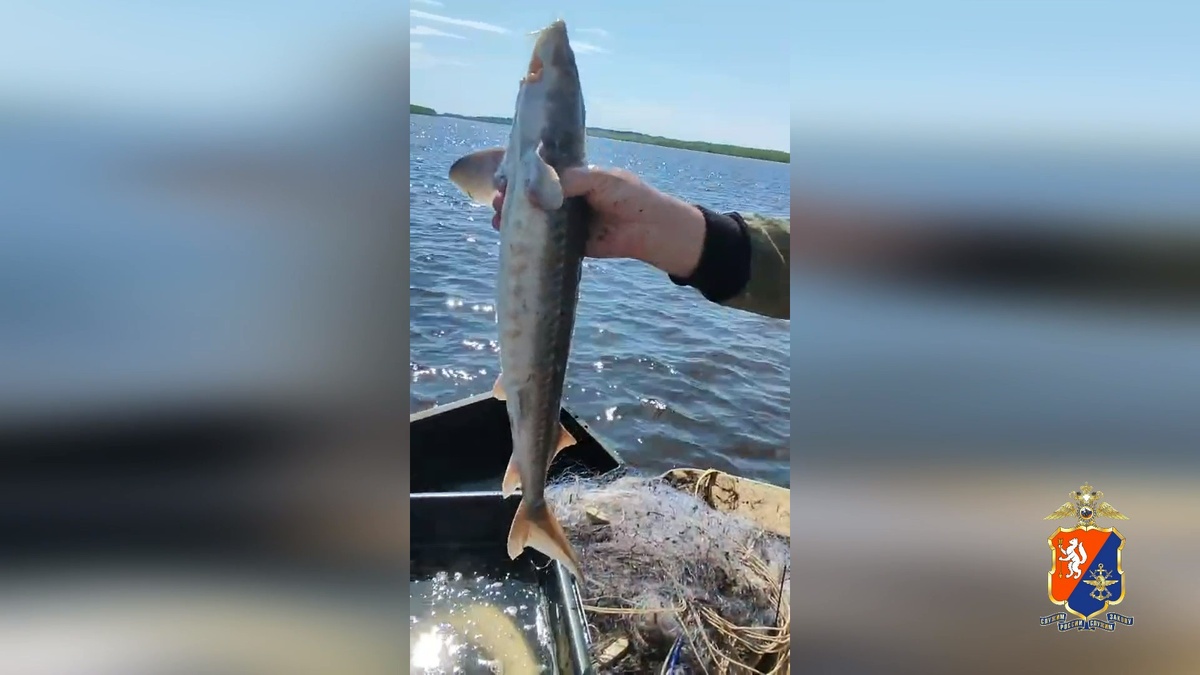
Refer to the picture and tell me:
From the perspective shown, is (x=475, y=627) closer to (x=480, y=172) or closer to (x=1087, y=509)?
(x=480, y=172)

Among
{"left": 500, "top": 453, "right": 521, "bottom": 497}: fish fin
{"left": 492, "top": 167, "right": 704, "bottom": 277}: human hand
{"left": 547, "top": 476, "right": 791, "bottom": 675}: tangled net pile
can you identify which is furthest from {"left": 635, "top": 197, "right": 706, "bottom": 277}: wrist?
{"left": 547, "top": 476, "right": 791, "bottom": 675}: tangled net pile

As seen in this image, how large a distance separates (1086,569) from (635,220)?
121cm

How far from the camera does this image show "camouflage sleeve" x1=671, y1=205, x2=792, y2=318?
4.62 feet

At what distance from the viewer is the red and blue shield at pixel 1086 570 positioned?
1.49m

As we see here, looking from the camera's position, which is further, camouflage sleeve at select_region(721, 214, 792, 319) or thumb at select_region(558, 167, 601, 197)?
camouflage sleeve at select_region(721, 214, 792, 319)

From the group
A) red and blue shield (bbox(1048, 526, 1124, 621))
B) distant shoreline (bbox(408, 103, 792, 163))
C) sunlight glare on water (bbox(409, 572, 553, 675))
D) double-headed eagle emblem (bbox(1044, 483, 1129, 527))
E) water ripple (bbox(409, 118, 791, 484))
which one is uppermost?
distant shoreline (bbox(408, 103, 792, 163))

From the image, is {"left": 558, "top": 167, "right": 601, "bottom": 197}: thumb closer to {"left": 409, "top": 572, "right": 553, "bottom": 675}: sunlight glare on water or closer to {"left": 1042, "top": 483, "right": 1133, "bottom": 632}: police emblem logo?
{"left": 409, "top": 572, "right": 553, "bottom": 675}: sunlight glare on water

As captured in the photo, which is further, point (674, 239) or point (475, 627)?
point (475, 627)

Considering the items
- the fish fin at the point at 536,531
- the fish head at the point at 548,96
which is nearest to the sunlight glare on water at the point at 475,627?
the fish fin at the point at 536,531

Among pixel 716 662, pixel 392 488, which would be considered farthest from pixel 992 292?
pixel 392 488

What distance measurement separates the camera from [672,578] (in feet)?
5.50

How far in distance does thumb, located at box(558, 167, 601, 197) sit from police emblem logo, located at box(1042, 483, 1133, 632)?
46.1 inches

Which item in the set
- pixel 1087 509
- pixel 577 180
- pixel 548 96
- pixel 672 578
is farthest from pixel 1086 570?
pixel 548 96

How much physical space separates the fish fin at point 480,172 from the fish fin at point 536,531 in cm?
52
